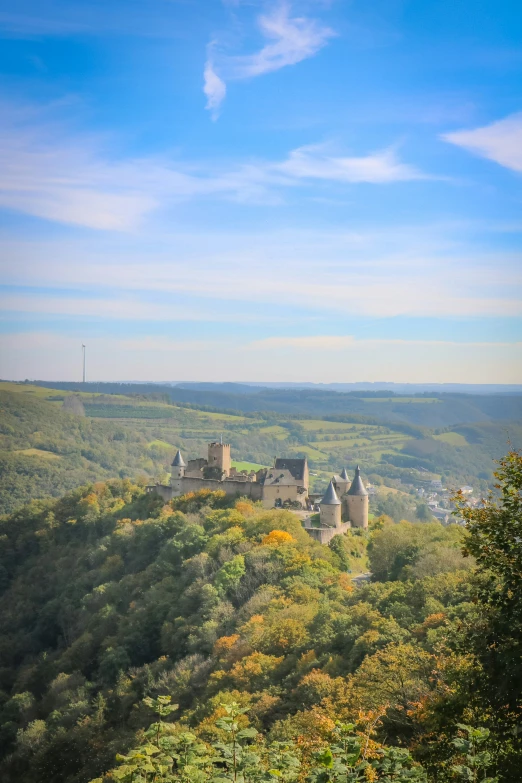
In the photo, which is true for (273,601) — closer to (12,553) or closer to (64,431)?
(12,553)

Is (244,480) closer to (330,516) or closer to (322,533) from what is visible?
(330,516)

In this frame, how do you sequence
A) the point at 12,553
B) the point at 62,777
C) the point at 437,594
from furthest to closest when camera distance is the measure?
1. the point at 12,553
2. the point at 62,777
3. the point at 437,594

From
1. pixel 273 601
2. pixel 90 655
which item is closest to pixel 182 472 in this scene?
pixel 90 655

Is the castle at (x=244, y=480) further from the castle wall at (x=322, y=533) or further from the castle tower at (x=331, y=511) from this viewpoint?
the castle wall at (x=322, y=533)

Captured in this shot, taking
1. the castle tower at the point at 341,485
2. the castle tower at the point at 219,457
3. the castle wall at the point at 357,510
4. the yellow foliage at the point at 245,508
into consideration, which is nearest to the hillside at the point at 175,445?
the castle tower at the point at 219,457

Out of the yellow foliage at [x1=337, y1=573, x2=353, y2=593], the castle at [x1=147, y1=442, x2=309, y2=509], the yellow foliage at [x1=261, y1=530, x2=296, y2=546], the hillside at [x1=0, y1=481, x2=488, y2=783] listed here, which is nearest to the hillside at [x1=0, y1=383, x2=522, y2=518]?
the castle at [x1=147, y1=442, x2=309, y2=509]

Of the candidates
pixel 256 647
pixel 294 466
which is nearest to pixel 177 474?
pixel 294 466

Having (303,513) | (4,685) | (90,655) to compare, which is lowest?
(4,685)

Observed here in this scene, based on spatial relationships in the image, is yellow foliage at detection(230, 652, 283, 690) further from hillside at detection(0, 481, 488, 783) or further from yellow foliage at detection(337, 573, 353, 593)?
yellow foliage at detection(337, 573, 353, 593)
